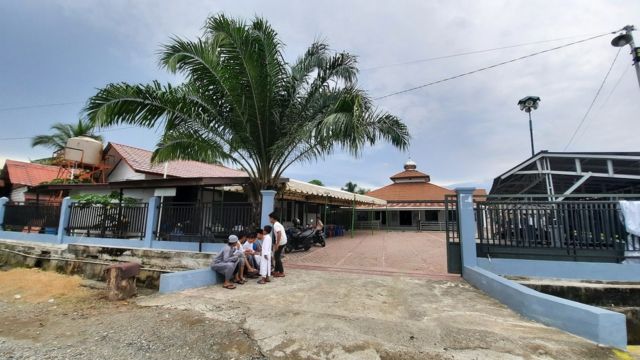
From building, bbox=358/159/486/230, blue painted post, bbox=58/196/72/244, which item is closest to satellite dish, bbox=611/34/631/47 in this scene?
building, bbox=358/159/486/230

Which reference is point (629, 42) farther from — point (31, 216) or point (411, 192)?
point (31, 216)

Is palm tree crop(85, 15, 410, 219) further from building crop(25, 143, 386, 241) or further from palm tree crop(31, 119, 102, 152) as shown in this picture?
palm tree crop(31, 119, 102, 152)

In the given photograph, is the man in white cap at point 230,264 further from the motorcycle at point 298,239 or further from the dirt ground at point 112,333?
the motorcycle at point 298,239

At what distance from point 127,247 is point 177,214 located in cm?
214

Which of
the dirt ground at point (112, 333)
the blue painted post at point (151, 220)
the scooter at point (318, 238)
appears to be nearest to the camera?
the dirt ground at point (112, 333)

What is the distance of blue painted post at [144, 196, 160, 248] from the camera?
9234mm

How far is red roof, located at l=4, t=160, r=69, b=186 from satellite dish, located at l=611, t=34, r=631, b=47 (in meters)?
25.5

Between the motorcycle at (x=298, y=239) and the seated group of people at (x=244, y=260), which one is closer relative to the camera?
the seated group of people at (x=244, y=260)

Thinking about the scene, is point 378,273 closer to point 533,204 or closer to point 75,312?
point 533,204

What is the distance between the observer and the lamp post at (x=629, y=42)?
827cm

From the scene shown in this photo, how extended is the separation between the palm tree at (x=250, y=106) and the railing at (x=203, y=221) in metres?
0.66

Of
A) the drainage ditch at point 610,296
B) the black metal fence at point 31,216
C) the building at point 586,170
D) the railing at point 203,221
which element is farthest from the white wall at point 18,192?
the building at point 586,170

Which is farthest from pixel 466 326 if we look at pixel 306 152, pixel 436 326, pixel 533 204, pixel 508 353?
pixel 306 152

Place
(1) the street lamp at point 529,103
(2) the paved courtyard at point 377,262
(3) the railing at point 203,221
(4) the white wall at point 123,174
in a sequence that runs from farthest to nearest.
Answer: (4) the white wall at point 123,174 → (1) the street lamp at point 529,103 → (3) the railing at point 203,221 → (2) the paved courtyard at point 377,262
